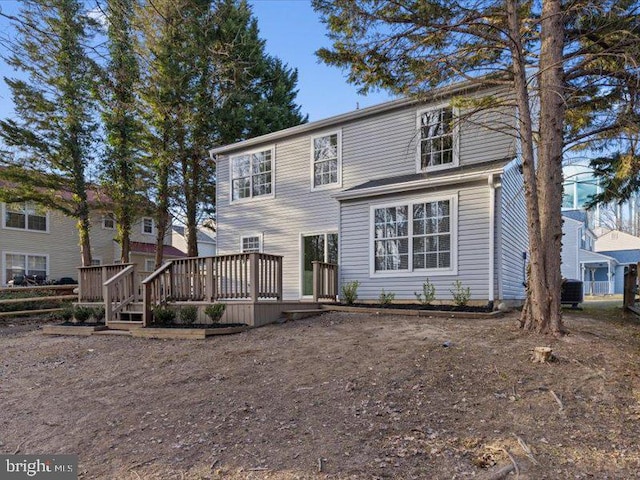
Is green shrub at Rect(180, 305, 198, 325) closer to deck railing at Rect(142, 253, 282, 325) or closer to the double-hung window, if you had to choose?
deck railing at Rect(142, 253, 282, 325)

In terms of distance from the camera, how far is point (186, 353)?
6.53 metres

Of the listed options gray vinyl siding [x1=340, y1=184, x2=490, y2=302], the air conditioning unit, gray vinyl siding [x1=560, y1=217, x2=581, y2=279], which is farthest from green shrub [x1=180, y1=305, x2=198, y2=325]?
gray vinyl siding [x1=560, y1=217, x2=581, y2=279]

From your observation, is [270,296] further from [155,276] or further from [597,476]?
[597,476]

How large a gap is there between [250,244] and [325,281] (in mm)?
4230

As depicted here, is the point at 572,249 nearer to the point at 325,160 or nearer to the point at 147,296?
the point at 325,160

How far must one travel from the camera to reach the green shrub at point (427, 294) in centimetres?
954

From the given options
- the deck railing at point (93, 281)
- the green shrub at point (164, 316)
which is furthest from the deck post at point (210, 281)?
the deck railing at point (93, 281)

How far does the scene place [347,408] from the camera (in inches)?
160

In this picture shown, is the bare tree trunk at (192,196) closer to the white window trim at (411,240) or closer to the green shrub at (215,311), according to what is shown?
the white window trim at (411,240)

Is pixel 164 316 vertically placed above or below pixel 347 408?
above

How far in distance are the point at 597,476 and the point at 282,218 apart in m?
11.3

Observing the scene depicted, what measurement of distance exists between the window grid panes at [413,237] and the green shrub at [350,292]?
0.66 meters

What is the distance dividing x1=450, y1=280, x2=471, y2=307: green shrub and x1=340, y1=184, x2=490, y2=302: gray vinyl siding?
0.09 metres

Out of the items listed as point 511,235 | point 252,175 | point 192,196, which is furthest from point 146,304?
point 192,196
